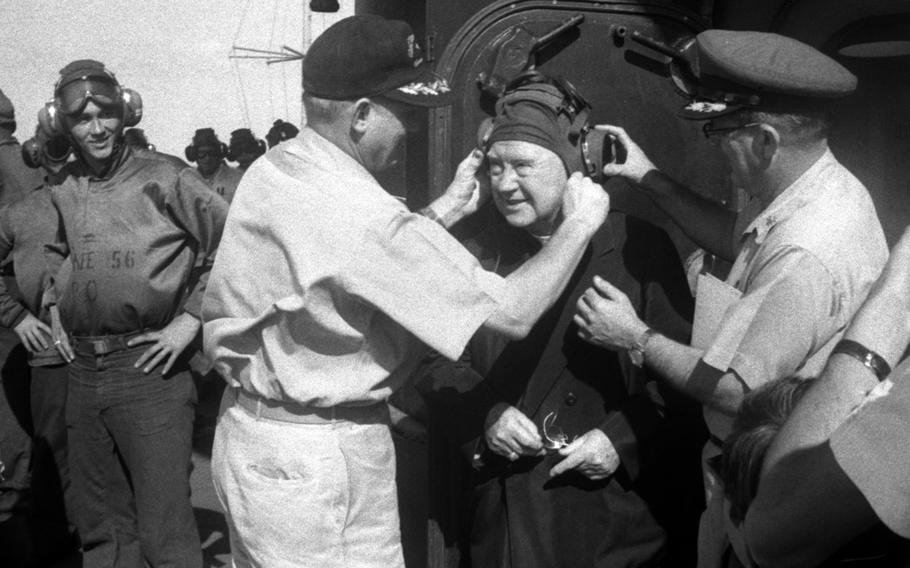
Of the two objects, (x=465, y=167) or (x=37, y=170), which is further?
(x=37, y=170)

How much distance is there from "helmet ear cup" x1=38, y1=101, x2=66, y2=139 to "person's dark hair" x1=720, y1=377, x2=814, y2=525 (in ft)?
10.8

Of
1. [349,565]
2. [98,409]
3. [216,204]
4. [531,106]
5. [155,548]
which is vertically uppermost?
[531,106]

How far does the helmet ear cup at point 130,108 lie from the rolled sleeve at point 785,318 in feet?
9.28

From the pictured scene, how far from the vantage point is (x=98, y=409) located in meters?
3.86

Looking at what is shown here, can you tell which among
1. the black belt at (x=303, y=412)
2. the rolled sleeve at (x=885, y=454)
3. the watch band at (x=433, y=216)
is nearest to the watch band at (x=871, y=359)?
the rolled sleeve at (x=885, y=454)

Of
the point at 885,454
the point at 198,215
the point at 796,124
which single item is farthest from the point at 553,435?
the point at 198,215

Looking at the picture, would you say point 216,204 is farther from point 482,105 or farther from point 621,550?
point 621,550

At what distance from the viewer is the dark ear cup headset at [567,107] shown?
2.82m

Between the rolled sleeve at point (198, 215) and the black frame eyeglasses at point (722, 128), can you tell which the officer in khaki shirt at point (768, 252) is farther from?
the rolled sleeve at point (198, 215)

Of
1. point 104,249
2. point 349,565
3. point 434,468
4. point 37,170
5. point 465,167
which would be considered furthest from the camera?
point 37,170

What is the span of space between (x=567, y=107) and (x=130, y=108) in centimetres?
214

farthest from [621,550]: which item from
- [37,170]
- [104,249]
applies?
[37,170]

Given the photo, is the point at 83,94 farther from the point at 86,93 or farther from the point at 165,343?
the point at 165,343

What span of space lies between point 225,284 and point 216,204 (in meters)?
1.55
